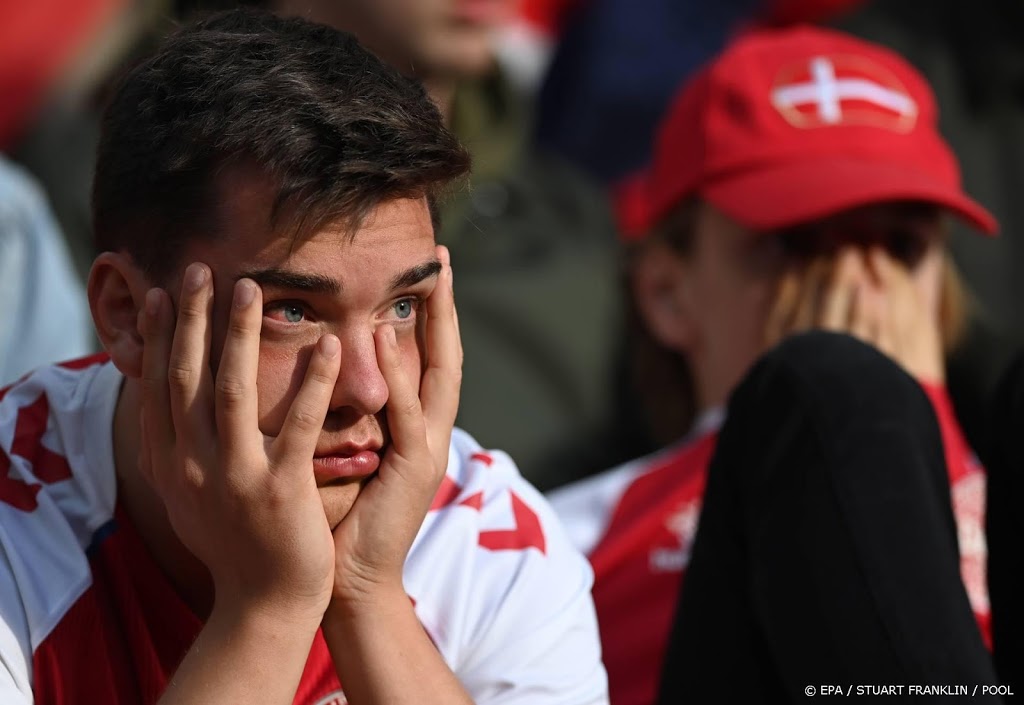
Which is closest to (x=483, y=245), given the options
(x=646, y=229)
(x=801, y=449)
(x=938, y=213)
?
(x=646, y=229)

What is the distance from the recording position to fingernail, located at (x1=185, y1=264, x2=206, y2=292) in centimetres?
178

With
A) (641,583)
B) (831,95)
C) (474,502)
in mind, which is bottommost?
(641,583)

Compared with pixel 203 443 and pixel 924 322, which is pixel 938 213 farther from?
pixel 203 443

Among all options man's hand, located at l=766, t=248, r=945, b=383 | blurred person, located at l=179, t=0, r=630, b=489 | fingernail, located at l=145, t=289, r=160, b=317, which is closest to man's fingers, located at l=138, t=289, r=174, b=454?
→ fingernail, located at l=145, t=289, r=160, b=317

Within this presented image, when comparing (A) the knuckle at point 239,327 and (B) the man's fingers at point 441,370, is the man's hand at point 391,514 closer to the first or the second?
(B) the man's fingers at point 441,370

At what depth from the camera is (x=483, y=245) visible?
13.4 ft

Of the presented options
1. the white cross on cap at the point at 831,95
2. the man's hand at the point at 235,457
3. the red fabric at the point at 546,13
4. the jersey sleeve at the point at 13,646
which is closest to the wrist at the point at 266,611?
the man's hand at the point at 235,457

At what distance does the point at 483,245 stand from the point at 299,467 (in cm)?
234

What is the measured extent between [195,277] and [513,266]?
2.40 m

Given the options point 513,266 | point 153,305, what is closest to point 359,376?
point 153,305

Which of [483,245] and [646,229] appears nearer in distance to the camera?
[646,229]

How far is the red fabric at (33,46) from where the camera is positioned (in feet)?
14.1

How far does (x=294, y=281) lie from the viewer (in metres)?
1.77

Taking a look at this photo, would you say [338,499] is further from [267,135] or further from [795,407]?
[795,407]
